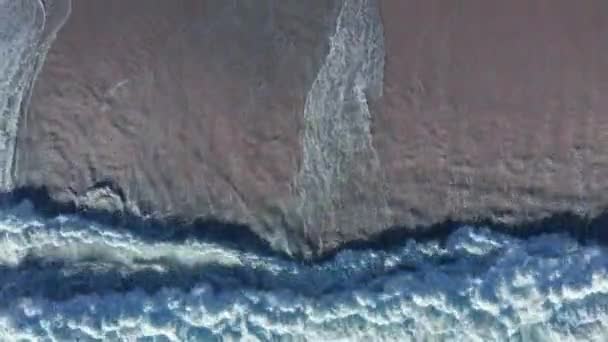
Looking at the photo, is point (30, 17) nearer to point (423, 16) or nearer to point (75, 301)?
point (75, 301)

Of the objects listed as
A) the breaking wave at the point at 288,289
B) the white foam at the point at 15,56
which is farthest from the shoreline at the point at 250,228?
the white foam at the point at 15,56

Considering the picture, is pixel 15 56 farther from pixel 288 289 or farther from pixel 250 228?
pixel 288 289

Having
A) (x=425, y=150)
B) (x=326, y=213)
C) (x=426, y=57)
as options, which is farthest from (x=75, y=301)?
(x=426, y=57)

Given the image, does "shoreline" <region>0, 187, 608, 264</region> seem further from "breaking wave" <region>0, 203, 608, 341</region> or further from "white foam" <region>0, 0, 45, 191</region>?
"white foam" <region>0, 0, 45, 191</region>

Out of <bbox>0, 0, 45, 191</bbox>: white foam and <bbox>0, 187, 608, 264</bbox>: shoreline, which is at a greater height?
<bbox>0, 0, 45, 191</bbox>: white foam

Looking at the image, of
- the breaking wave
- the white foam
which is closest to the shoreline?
the breaking wave

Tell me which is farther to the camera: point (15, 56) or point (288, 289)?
point (15, 56)

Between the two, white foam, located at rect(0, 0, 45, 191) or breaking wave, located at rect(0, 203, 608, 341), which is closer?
breaking wave, located at rect(0, 203, 608, 341)

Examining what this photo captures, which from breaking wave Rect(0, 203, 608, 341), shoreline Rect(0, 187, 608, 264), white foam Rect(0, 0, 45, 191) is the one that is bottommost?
breaking wave Rect(0, 203, 608, 341)

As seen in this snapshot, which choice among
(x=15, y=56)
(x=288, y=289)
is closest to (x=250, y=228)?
(x=288, y=289)
